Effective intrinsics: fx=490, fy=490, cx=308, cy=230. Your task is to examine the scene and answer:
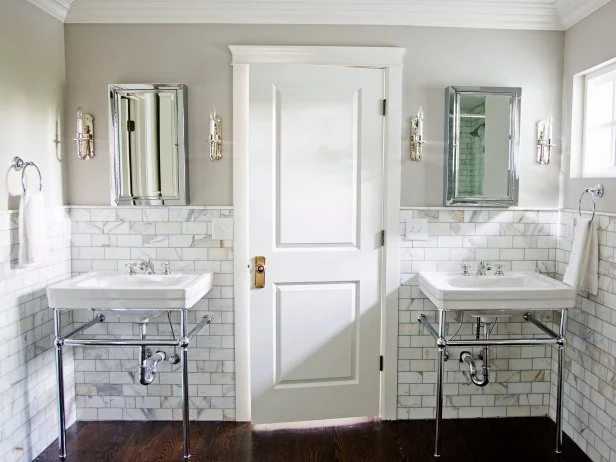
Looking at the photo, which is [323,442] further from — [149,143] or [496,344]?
[149,143]

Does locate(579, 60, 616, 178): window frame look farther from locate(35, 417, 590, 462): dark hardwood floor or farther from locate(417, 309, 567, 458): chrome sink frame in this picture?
locate(35, 417, 590, 462): dark hardwood floor

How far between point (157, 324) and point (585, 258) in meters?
2.36

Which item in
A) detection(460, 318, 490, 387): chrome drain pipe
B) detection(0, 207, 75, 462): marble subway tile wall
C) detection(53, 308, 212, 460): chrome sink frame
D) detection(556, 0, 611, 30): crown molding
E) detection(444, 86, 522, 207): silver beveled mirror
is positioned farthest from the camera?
detection(444, 86, 522, 207): silver beveled mirror

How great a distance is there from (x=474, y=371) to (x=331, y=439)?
88cm

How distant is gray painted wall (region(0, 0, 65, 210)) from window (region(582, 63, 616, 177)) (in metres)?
2.95

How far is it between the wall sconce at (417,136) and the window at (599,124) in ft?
3.00

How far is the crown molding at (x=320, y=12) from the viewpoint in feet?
8.89

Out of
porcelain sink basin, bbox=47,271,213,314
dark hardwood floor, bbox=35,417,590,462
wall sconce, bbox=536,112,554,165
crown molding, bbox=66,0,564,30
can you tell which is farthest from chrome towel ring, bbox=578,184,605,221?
porcelain sink basin, bbox=47,271,213,314

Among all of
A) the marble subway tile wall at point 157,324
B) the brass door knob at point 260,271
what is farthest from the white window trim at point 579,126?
the marble subway tile wall at point 157,324

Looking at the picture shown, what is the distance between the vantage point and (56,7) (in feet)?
8.69

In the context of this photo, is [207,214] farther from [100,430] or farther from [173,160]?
[100,430]

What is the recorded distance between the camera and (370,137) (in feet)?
9.15

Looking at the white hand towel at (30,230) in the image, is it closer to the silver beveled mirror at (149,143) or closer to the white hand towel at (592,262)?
the silver beveled mirror at (149,143)

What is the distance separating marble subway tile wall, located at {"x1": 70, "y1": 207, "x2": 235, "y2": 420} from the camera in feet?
9.28
